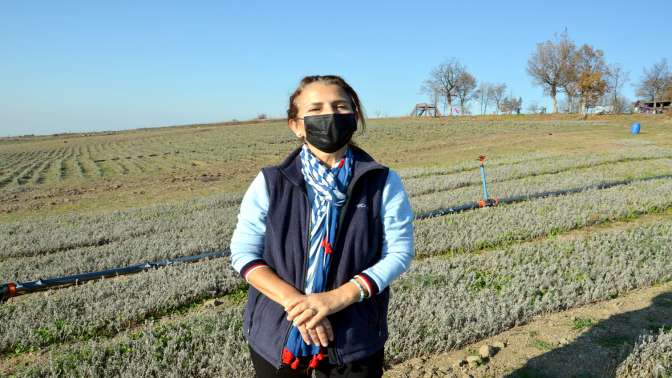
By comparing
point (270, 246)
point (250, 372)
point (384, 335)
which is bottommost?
point (250, 372)

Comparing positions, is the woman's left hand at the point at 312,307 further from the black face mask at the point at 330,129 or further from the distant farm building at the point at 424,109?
the distant farm building at the point at 424,109

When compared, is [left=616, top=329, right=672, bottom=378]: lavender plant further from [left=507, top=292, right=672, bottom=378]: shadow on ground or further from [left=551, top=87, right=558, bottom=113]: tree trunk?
[left=551, top=87, right=558, bottom=113]: tree trunk

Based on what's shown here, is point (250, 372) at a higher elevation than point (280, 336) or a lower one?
lower

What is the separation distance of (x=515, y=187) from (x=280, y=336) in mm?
11815

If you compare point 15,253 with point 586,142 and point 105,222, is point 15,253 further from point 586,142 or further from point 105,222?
point 586,142

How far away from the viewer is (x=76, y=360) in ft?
14.2

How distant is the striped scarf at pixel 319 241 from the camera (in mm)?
2180

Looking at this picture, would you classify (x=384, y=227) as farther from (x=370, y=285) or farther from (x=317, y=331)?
(x=317, y=331)

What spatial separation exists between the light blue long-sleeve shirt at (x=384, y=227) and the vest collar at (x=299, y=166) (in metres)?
0.08

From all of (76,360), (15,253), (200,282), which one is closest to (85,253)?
(15,253)

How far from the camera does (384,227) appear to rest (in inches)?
89.3

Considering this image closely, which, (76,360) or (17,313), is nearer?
(76,360)

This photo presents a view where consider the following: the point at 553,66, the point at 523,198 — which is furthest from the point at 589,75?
the point at 523,198

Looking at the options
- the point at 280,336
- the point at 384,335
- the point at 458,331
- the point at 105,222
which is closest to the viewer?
the point at 280,336
